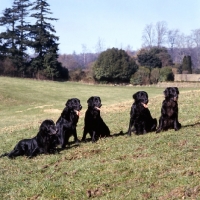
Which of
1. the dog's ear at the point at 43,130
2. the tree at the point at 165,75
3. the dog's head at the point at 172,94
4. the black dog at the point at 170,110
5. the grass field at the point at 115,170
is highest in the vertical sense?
the tree at the point at 165,75

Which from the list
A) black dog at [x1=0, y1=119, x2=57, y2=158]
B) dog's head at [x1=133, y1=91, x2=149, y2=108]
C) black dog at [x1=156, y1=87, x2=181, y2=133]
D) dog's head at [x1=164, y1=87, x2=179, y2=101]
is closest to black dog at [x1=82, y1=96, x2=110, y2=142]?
dog's head at [x1=133, y1=91, x2=149, y2=108]

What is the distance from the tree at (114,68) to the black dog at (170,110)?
60.8 metres

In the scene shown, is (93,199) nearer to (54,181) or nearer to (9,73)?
(54,181)

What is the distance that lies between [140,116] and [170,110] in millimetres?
859

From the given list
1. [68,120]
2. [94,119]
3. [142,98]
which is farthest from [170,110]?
[68,120]

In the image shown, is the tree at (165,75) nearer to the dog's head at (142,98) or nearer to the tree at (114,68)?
the tree at (114,68)

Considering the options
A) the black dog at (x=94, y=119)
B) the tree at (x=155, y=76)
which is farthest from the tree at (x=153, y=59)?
the black dog at (x=94, y=119)

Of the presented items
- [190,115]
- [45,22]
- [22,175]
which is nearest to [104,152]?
→ [22,175]

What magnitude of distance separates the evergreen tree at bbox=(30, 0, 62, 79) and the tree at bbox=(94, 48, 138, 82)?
794 cm

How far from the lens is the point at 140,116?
10.7m

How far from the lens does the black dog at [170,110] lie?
1017 centimetres

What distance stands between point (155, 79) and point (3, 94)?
31.2m

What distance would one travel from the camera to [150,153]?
8.04 metres

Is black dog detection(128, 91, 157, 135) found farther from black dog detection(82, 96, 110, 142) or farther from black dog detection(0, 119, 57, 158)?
black dog detection(0, 119, 57, 158)
